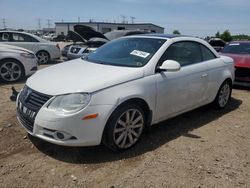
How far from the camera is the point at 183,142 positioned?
411cm

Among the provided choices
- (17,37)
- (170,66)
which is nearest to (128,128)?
(170,66)

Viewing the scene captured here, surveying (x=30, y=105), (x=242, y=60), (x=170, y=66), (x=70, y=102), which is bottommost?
(x=30, y=105)

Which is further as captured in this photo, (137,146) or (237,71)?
(237,71)

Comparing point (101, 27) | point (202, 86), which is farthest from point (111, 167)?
point (101, 27)

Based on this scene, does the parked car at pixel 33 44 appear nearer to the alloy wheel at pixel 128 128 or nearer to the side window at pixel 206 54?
the side window at pixel 206 54

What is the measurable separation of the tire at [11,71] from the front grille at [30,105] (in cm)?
444

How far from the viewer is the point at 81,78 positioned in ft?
11.8

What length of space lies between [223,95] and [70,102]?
3574 millimetres

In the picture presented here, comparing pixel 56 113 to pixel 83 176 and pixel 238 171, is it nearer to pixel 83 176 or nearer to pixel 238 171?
pixel 83 176

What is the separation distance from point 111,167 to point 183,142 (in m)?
1.26

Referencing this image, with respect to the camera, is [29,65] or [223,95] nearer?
[223,95]

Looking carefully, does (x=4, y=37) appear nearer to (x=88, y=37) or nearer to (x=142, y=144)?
(x=88, y=37)

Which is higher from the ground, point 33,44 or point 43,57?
point 33,44

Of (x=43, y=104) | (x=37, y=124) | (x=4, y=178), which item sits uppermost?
(x=43, y=104)
